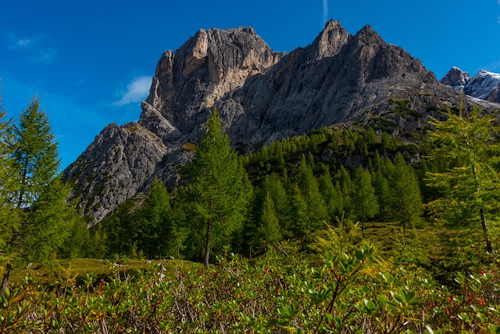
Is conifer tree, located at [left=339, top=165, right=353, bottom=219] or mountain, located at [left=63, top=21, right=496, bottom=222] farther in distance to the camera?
mountain, located at [left=63, top=21, right=496, bottom=222]

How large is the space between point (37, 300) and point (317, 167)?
8120 cm

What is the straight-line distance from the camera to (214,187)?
1700 cm

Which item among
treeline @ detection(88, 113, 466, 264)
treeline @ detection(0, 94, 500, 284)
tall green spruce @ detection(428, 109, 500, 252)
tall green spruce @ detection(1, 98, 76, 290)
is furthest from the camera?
treeline @ detection(88, 113, 466, 264)

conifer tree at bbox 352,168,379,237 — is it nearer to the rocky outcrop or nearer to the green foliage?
the green foliage

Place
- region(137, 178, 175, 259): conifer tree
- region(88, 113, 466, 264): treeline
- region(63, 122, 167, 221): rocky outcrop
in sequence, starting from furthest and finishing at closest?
region(63, 122, 167, 221): rocky outcrop, region(137, 178, 175, 259): conifer tree, region(88, 113, 466, 264): treeline

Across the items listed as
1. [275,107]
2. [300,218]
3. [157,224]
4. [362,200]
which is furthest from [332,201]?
[275,107]

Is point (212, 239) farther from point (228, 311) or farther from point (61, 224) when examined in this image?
point (228, 311)

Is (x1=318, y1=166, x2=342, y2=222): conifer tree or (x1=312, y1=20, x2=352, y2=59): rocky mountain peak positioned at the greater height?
(x1=312, y1=20, x2=352, y2=59): rocky mountain peak

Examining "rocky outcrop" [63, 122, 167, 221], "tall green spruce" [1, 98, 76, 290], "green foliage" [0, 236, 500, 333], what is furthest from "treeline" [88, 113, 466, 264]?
"rocky outcrop" [63, 122, 167, 221]

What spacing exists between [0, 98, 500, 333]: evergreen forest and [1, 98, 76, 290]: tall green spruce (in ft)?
0.21

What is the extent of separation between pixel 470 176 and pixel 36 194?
21262mm

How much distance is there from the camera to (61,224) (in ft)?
54.3

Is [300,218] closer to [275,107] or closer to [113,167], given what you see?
[113,167]

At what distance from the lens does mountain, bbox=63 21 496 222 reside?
407 ft
